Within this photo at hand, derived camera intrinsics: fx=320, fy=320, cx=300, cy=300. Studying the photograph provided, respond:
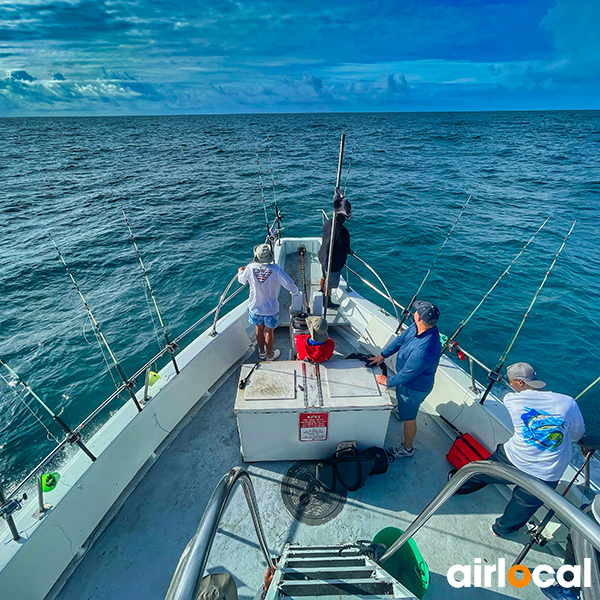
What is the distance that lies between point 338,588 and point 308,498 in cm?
158

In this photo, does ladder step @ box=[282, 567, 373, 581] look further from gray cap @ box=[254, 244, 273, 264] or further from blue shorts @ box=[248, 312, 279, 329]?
gray cap @ box=[254, 244, 273, 264]

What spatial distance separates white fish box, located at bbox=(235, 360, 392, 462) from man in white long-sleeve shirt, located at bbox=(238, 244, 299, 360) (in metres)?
0.93

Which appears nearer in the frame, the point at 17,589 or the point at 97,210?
the point at 17,589

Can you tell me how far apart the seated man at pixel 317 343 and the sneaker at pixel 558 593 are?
2.48m

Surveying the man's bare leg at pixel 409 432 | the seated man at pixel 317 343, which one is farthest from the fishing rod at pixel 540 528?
the seated man at pixel 317 343

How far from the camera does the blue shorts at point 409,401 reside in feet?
10.5

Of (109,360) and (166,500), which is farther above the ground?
(166,500)

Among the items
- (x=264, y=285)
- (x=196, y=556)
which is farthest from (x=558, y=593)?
(x=264, y=285)

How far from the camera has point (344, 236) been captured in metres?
4.95

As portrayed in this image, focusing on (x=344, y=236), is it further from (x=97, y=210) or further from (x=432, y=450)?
(x=97, y=210)

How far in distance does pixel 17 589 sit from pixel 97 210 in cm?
1813

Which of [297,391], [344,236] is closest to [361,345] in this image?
[344,236]

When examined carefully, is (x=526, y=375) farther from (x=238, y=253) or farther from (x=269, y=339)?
(x=238, y=253)

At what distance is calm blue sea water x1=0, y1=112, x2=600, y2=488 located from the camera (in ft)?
22.8
